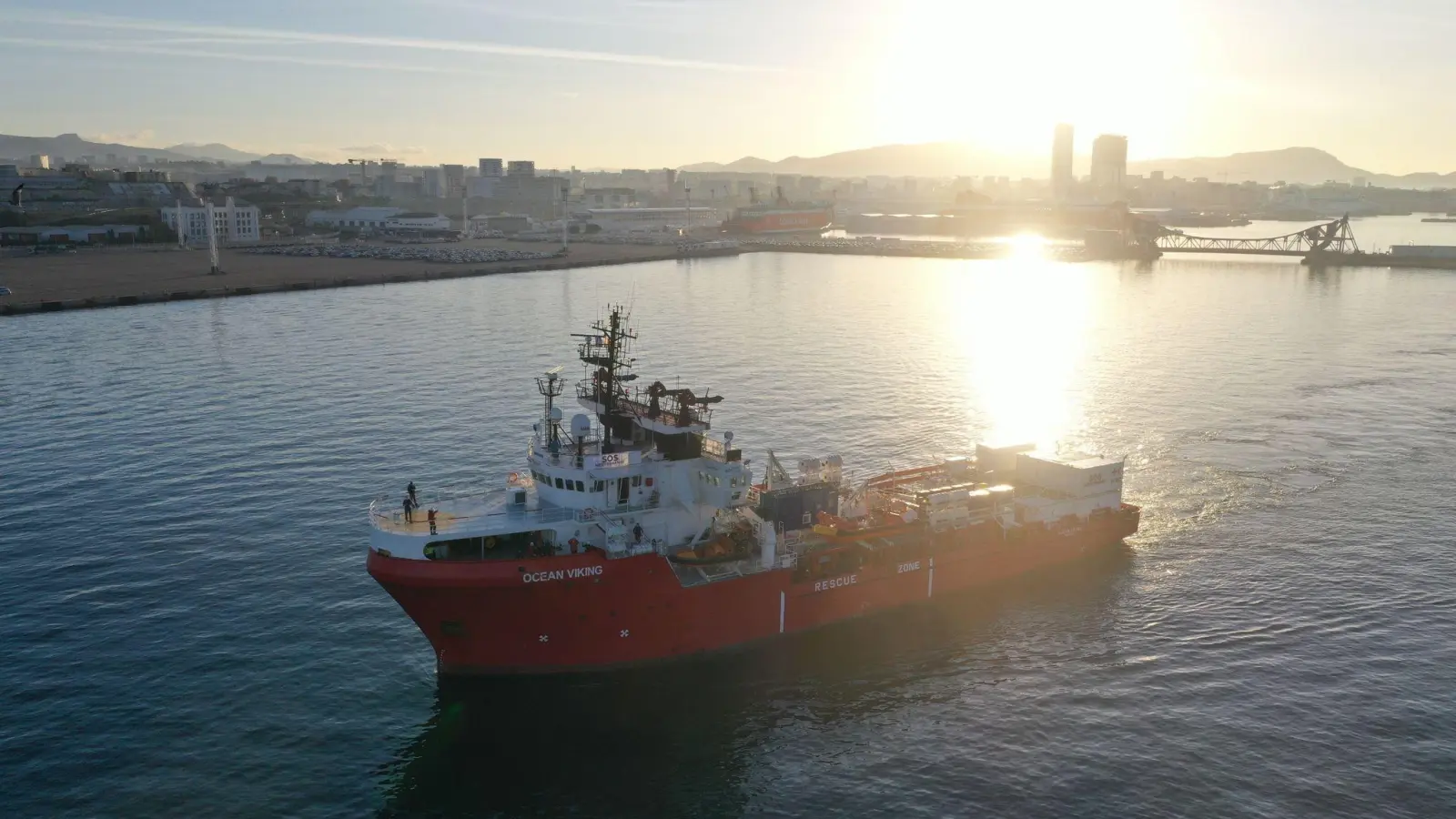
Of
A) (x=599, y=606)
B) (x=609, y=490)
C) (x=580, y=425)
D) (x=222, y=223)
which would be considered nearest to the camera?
(x=599, y=606)

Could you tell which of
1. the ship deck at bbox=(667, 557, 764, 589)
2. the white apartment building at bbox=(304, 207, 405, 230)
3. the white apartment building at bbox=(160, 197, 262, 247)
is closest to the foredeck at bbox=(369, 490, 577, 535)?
the ship deck at bbox=(667, 557, 764, 589)

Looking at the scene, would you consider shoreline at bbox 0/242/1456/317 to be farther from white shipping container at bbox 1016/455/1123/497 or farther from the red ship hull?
white shipping container at bbox 1016/455/1123/497

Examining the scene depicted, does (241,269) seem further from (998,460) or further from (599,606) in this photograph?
(599,606)

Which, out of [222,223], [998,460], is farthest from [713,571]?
[222,223]

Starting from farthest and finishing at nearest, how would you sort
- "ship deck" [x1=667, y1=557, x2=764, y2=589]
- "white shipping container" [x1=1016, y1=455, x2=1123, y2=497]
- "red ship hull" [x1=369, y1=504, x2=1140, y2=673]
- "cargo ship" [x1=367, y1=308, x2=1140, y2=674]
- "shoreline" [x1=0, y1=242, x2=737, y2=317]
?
"shoreline" [x1=0, y1=242, x2=737, y2=317] < "white shipping container" [x1=1016, y1=455, x2=1123, y2=497] < "ship deck" [x1=667, y1=557, x2=764, y2=589] < "cargo ship" [x1=367, y1=308, x2=1140, y2=674] < "red ship hull" [x1=369, y1=504, x2=1140, y2=673]

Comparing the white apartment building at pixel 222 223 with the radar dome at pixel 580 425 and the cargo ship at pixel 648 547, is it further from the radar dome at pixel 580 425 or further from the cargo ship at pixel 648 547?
the radar dome at pixel 580 425

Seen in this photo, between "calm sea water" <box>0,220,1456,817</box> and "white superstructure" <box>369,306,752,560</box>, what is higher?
"white superstructure" <box>369,306,752,560</box>
